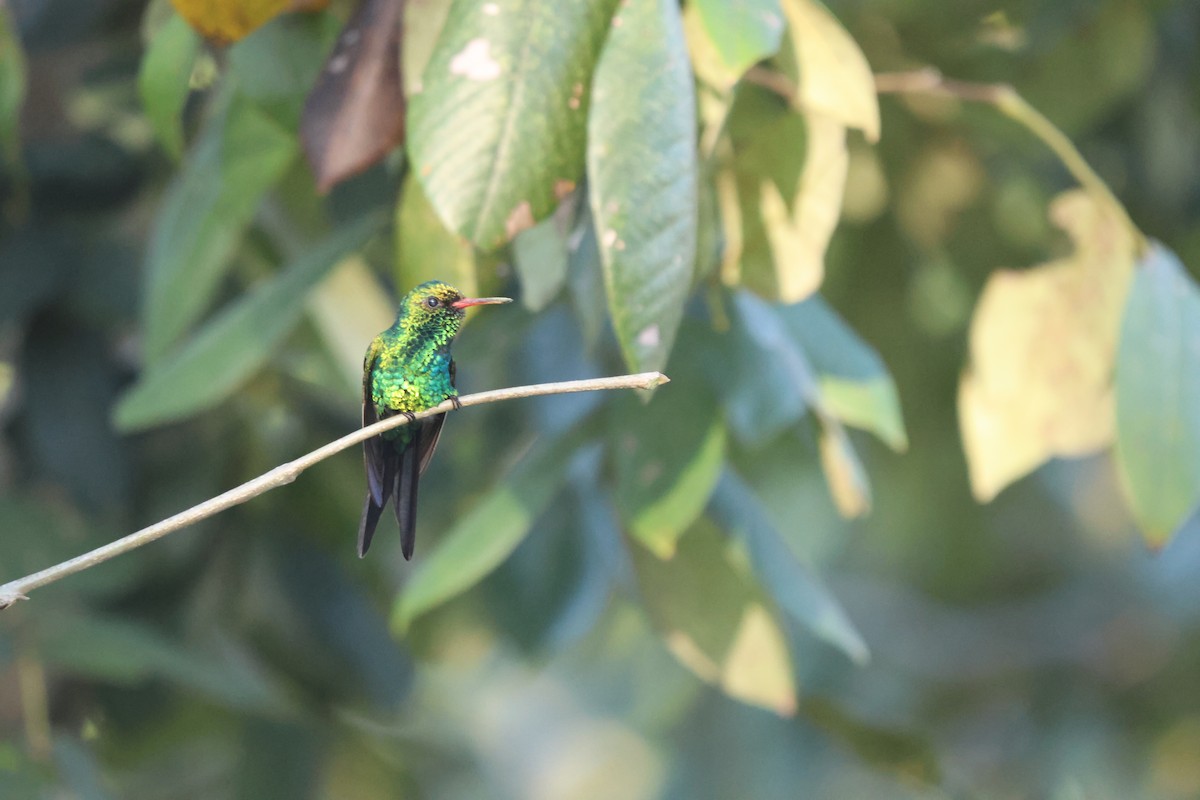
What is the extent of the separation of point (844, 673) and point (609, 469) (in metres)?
1.88

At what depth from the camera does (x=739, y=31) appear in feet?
3.65

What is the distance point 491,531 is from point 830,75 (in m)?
0.57

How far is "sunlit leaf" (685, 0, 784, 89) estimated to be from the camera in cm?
109

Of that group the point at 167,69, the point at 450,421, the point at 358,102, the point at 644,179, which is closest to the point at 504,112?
the point at 644,179

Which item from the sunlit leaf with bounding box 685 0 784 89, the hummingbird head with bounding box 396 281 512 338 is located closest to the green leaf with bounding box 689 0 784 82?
the sunlit leaf with bounding box 685 0 784 89

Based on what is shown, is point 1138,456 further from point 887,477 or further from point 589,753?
point 589,753

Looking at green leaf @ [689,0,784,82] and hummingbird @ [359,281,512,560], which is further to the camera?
green leaf @ [689,0,784,82]

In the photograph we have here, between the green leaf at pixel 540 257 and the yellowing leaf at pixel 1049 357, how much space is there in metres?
0.61

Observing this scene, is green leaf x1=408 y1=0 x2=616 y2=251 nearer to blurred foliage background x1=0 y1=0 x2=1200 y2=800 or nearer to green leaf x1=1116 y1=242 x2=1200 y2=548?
blurred foliage background x1=0 y1=0 x2=1200 y2=800

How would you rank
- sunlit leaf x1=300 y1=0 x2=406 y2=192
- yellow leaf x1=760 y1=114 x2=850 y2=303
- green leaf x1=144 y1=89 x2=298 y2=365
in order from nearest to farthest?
sunlit leaf x1=300 y1=0 x2=406 y2=192, yellow leaf x1=760 y1=114 x2=850 y2=303, green leaf x1=144 y1=89 x2=298 y2=365

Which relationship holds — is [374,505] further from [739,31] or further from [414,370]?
[739,31]

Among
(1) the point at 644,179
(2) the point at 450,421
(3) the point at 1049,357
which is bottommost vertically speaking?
(2) the point at 450,421

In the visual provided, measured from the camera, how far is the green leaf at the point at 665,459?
1.42 m

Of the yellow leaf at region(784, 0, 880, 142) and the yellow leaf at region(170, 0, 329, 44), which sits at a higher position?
the yellow leaf at region(170, 0, 329, 44)
